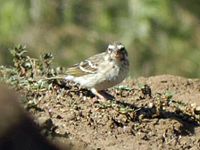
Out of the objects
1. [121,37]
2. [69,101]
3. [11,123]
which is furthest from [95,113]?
[121,37]

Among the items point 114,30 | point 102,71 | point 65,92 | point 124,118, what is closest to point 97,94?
point 65,92

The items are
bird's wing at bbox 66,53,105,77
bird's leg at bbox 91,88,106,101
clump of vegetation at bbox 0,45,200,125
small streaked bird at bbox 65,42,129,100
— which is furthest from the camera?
bird's wing at bbox 66,53,105,77

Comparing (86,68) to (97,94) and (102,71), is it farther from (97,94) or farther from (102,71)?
(97,94)

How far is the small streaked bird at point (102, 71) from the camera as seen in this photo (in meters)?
9.91

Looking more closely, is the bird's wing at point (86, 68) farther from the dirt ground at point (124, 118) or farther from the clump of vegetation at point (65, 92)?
the dirt ground at point (124, 118)

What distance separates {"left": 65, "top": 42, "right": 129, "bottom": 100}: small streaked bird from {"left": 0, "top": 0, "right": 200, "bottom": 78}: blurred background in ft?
28.2

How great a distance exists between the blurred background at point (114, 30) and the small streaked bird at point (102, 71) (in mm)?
8599

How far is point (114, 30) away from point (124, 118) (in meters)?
11.8

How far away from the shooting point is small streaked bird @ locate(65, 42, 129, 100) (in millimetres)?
9914

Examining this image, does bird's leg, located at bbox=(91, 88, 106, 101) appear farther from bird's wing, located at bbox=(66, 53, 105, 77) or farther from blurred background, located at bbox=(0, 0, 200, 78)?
blurred background, located at bbox=(0, 0, 200, 78)

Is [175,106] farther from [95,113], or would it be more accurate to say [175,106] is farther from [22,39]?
[22,39]

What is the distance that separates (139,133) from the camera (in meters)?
8.77

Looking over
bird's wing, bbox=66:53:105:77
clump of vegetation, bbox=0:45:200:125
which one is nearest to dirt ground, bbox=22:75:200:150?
clump of vegetation, bbox=0:45:200:125

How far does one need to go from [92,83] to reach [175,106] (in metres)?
1.00
